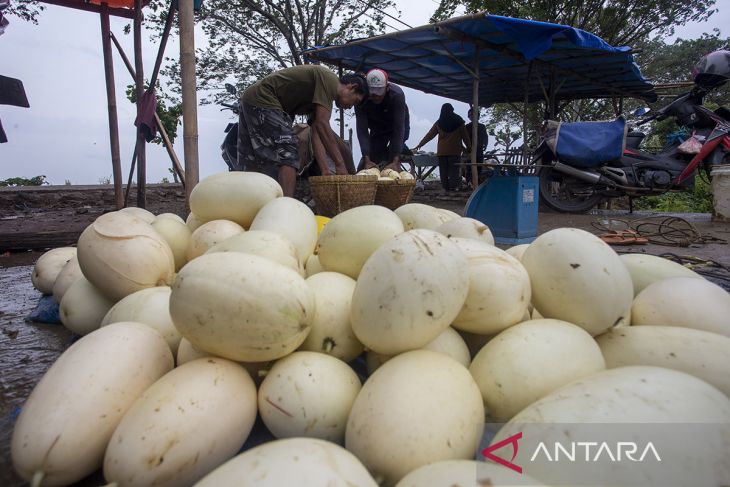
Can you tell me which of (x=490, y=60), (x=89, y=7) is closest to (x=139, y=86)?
(x=89, y=7)

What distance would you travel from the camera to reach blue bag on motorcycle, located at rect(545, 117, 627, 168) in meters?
6.61

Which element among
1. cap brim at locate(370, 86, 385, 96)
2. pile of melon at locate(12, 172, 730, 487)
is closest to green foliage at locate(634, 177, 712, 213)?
cap brim at locate(370, 86, 385, 96)

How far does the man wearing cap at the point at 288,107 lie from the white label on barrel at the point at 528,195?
6.75 ft

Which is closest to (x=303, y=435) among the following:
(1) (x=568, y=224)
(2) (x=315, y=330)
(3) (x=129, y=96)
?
(2) (x=315, y=330)

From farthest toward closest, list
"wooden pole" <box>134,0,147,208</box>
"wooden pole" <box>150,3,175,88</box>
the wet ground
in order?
"wooden pole" <box>134,0,147,208</box>
"wooden pole" <box>150,3,175,88</box>
the wet ground

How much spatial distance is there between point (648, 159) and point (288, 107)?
6.11m

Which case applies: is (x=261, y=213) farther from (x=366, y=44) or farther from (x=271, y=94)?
(x=366, y=44)

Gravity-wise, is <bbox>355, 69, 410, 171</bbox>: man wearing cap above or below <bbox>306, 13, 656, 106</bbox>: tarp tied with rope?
below

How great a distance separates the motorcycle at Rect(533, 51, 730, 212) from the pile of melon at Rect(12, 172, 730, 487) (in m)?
6.17

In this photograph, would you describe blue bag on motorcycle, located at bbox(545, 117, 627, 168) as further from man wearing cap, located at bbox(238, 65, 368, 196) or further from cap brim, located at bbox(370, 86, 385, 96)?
man wearing cap, located at bbox(238, 65, 368, 196)

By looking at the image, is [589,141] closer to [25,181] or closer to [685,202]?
[685,202]

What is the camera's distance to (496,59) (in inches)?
288

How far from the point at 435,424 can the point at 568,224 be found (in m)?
6.08

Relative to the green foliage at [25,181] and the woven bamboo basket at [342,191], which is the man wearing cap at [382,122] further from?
the green foliage at [25,181]
